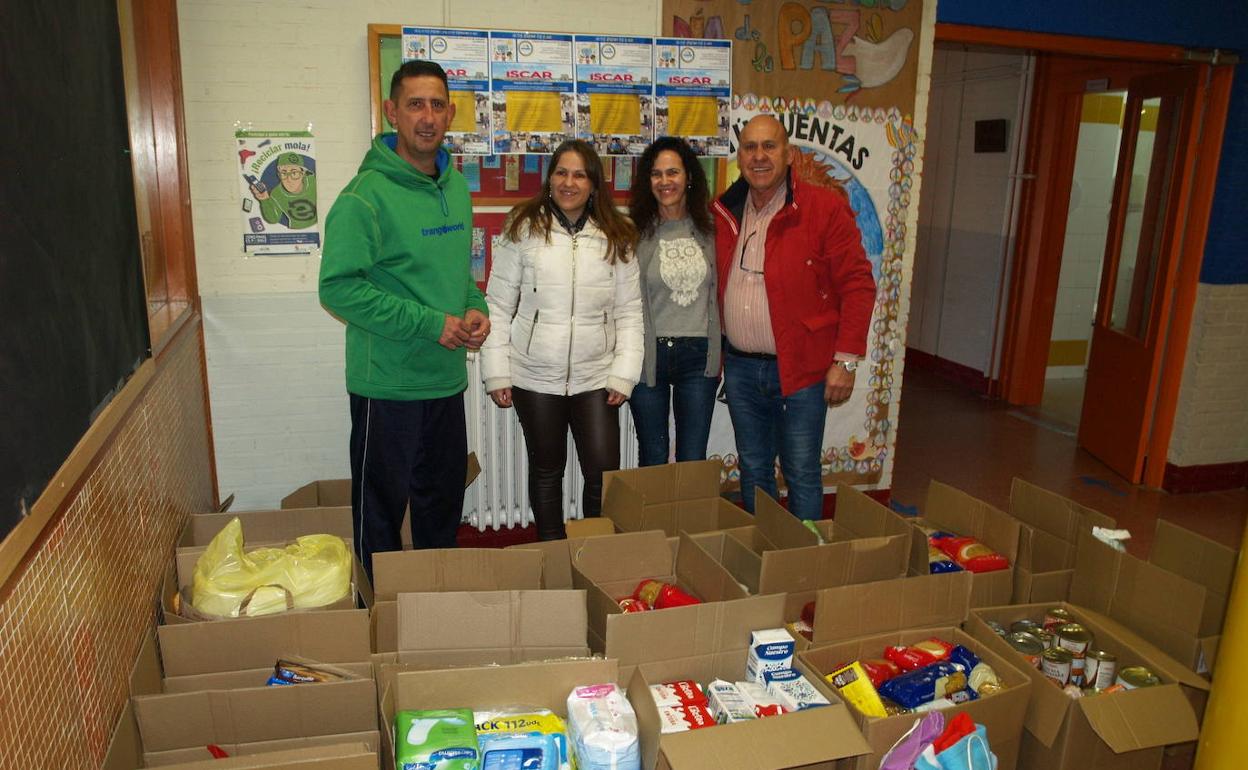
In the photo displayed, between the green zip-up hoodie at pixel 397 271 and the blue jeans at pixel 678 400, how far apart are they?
2.13ft

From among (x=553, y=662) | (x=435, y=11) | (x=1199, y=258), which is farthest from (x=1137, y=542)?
(x=435, y=11)

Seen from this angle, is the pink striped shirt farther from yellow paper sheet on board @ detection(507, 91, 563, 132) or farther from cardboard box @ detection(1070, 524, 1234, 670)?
cardboard box @ detection(1070, 524, 1234, 670)

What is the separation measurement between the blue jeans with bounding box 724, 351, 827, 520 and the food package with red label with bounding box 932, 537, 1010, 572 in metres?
0.54

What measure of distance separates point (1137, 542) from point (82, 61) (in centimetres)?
403

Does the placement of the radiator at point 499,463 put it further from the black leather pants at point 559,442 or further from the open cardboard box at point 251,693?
the open cardboard box at point 251,693

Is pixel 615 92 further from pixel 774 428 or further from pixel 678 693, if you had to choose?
pixel 678 693

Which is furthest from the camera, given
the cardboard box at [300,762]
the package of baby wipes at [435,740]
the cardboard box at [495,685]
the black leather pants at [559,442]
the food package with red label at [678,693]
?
the black leather pants at [559,442]

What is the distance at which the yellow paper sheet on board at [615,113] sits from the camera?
10.8ft

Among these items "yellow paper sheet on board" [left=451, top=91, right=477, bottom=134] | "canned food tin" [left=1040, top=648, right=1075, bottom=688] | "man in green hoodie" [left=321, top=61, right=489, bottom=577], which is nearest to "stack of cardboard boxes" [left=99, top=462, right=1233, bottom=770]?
"canned food tin" [left=1040, top=648, right=1075, bottom=688]

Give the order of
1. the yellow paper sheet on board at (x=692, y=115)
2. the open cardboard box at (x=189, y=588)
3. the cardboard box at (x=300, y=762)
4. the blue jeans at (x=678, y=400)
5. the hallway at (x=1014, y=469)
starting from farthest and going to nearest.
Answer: the hallway at (x=1014, y=469) < the yellow paper sheet on board at (x=692, y=115) < the blue jeans at (x=678, y=400) < the open cardboard box at (x=189, y=588) < the cardboard box at (x=300, y=762)

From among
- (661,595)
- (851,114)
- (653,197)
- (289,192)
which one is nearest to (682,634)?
(661,595)

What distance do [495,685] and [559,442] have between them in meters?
1.15

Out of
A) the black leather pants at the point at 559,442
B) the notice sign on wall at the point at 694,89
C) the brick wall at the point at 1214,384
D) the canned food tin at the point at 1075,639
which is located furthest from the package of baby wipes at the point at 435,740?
the brick wall at the point at 1214,384

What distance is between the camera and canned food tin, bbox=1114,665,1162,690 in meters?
1.93
